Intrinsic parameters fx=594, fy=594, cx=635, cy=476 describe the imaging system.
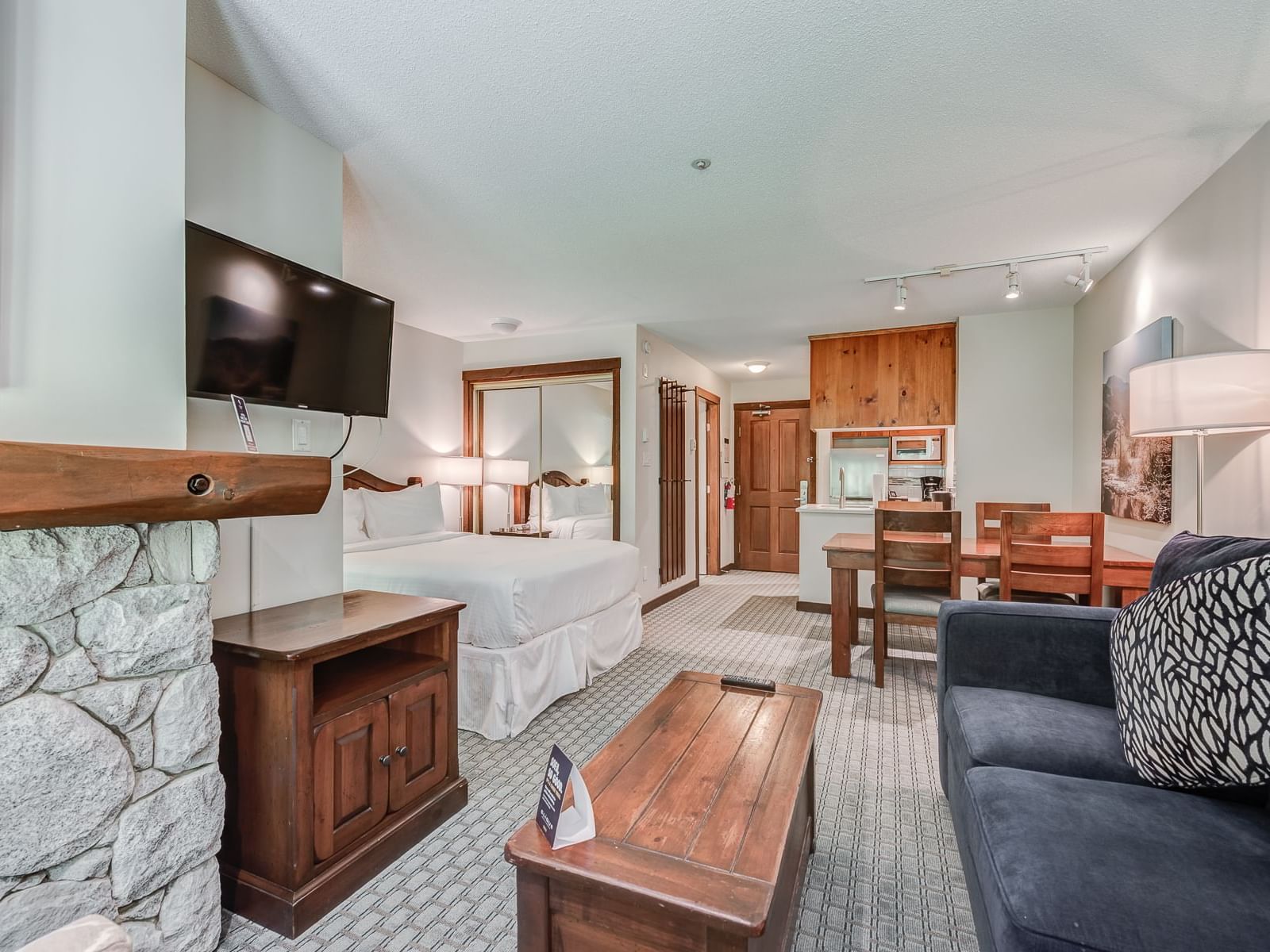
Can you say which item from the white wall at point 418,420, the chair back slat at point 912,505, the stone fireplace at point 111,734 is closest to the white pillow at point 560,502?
the white wall at point 418,420

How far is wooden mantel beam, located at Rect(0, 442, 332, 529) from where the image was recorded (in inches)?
39.5

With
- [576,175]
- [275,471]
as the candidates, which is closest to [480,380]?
[576,175]

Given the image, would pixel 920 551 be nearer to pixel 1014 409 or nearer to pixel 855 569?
pixel 855 569

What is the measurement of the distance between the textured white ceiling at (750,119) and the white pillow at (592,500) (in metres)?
1.99

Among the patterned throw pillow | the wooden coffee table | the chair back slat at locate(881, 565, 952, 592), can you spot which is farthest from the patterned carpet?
the patterned throw pillow

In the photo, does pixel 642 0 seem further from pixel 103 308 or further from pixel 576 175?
pixel 103 308

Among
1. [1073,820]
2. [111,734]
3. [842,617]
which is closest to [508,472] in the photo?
[842,617]

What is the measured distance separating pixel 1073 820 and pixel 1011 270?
316cm

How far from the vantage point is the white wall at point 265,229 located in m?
1.81

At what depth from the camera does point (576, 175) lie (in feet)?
7.83

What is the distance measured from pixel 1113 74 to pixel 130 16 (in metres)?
2.67

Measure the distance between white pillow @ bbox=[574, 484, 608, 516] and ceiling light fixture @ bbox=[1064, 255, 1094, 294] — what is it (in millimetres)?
3395

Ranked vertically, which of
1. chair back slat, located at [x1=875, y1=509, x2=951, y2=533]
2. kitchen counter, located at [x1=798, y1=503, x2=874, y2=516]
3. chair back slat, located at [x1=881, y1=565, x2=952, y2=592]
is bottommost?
chair back slat, located at [x1=881, y1=565, x2=952, y2=592]

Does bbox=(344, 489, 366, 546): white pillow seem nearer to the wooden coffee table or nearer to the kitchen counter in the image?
the wooden coffee table
